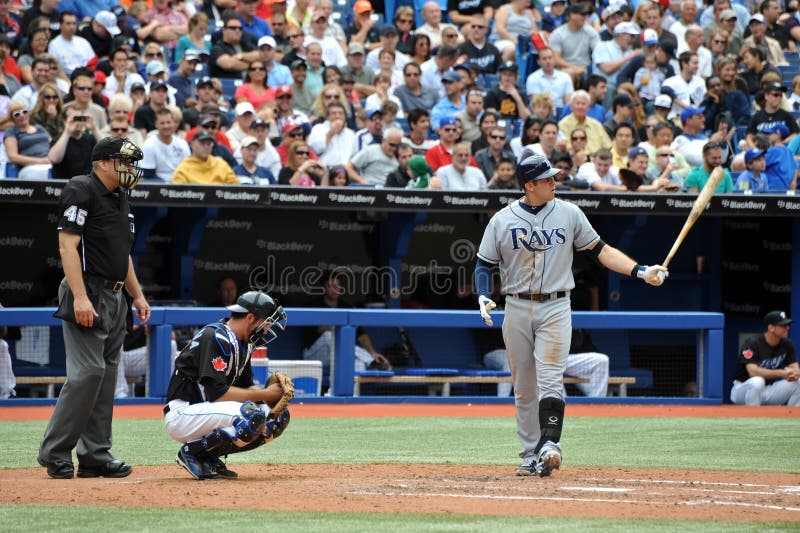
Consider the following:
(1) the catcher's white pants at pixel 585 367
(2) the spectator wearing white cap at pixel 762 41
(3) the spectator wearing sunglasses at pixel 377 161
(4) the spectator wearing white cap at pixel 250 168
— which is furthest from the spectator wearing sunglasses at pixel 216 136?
(2) the spectator wearing white cap at pixel 762 41

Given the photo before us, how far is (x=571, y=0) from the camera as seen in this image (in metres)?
19.0

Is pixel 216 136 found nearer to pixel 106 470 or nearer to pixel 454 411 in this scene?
pixel 454 411

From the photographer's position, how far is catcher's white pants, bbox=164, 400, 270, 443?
250 inches

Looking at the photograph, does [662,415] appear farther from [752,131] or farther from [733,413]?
[752,131]

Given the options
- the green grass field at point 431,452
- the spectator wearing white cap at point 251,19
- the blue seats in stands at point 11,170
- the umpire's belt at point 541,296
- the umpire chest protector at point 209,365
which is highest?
the spectator wearing white cap at point 251,19

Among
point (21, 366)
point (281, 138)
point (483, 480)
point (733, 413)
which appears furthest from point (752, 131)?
point (483, 480)

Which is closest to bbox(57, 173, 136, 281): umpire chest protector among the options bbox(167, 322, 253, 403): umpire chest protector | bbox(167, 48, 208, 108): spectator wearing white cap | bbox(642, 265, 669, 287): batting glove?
bbox(167, 322, 253, 403): umpire chest protector

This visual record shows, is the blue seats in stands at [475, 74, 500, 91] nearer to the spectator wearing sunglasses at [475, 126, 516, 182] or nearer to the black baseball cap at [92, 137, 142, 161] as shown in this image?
the spectator wearing sunglasses at [475, 126, 516, 182]

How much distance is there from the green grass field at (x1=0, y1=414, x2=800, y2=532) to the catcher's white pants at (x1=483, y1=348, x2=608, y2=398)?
137cm

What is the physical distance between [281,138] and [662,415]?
544cm

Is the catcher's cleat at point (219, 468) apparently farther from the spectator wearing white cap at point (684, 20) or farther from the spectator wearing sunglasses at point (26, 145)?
the spectator wearing white cap at point (684, 20)

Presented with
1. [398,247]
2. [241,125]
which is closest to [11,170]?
[241,125]

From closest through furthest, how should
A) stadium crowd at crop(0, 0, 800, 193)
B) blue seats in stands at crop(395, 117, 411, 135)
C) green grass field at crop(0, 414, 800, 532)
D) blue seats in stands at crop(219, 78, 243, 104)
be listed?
1. green grass field at crop(0, 414, 800, 532)
2. stadium crowd at crop(0, 0, 800, 193)
3. blue seats in stands at crop(395, 117, 411, 135)
4. blue seats in stands at crop(219, 78, 243, 104)

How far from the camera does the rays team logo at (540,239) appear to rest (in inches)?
276
